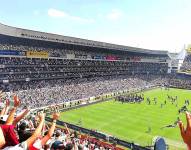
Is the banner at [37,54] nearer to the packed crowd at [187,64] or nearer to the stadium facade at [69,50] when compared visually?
the stadium facade at [69,50]

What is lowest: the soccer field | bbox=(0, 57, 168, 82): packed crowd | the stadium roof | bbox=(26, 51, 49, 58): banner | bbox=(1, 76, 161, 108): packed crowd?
the soccer field

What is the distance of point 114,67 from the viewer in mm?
97062

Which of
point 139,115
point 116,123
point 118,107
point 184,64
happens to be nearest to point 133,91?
point 118,107

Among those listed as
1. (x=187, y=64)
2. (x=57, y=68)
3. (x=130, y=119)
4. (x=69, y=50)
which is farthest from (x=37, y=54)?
(x=187, y=64)

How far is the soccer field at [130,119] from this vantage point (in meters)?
35.4

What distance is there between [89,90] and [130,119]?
2435cm

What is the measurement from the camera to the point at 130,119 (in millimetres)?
43812

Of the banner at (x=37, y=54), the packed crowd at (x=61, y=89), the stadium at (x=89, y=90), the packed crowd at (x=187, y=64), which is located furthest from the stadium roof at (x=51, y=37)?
the packed crowd at (x=187, y=64)

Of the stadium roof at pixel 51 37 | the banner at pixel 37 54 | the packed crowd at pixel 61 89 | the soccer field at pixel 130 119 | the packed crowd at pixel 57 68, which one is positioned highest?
the stadium roof at pixel 51 37

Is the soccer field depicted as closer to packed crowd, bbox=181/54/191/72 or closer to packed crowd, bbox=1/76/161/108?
packed crowd, bbox=1/76/161/108

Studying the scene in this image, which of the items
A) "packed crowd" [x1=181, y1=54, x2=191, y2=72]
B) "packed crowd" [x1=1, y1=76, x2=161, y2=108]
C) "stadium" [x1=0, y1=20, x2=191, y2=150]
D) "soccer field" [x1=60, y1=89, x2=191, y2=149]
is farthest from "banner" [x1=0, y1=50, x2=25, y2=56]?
"packed crowd" [x1=181, y1=54, x2=191, y2=72]

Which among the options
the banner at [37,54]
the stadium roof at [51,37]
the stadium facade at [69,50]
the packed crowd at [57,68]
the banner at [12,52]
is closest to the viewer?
the stadium roof at [51,37]

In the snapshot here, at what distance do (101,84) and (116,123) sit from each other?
36245mm

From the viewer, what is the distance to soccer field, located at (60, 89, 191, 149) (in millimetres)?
35406
